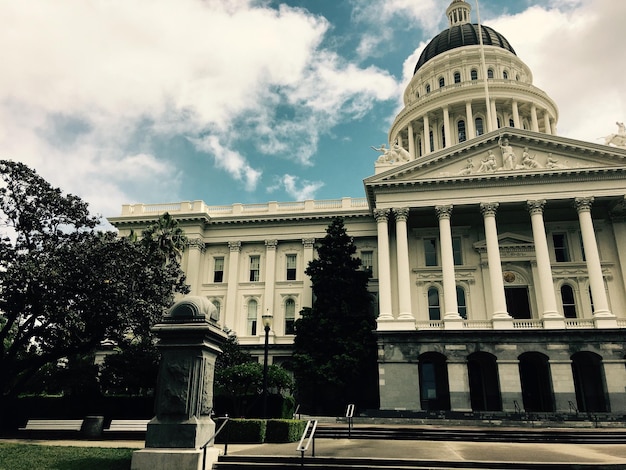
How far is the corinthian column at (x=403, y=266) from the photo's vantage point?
36.9m

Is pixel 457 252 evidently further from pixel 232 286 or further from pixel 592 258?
pixel 232 286

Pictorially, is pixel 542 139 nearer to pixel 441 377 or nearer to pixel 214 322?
pixel 441 377

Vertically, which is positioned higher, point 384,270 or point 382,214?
point 382,214

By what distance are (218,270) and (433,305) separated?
19671 mm

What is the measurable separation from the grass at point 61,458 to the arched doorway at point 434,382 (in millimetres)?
26402

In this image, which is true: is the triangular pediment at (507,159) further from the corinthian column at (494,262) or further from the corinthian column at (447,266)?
the corinthian column at (447,266)

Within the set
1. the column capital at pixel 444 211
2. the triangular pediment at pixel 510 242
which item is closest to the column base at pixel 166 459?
the column capital at pixel 444 211

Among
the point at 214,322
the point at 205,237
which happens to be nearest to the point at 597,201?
the point at 205,237

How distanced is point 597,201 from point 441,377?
17.5 metres

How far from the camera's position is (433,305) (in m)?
41.2

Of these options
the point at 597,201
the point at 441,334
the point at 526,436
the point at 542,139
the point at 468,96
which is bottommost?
the point at 526,436

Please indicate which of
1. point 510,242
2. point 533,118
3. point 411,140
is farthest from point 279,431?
point 533,118

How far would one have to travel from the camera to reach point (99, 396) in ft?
99.2

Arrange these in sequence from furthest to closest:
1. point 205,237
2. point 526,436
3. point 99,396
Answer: point 205,237 → point 99,396 → point 526,436
